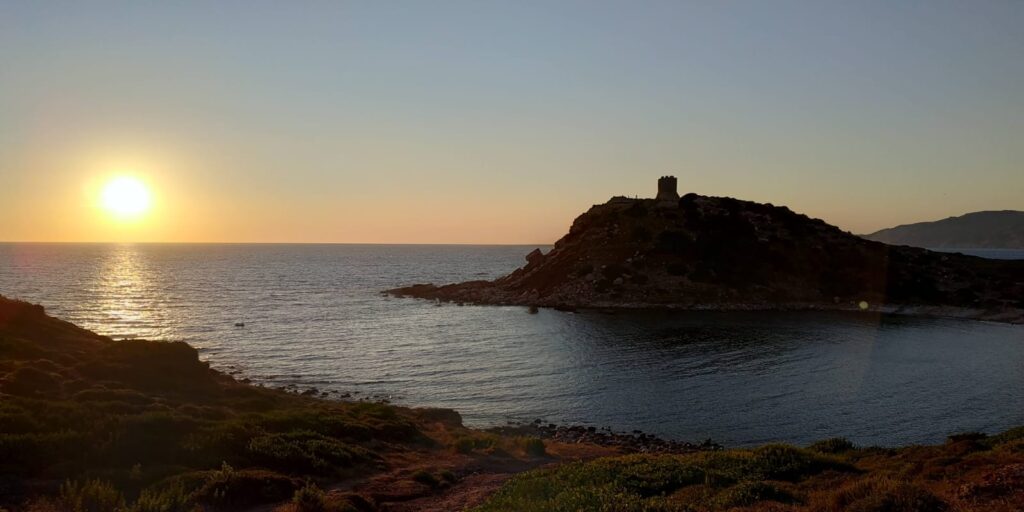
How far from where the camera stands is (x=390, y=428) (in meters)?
30.8

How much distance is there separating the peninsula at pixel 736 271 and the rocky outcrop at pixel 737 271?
0.71ft

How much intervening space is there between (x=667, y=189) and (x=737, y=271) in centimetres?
3586

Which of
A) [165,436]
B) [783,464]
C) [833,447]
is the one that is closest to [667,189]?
[833,447]

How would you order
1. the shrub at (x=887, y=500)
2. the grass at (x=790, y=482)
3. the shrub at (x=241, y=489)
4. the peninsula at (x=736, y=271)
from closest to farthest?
1. the shrub at (x=887, y=500)
2. the grass at (x=790, y=482)
3. the shrub at (x=241, y=489)
4. the peninsula at (x=736, y=271)

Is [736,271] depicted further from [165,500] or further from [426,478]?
[165,500]

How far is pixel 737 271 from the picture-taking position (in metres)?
112

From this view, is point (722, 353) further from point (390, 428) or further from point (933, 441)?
point (390, 428)

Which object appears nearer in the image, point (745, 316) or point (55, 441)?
point (55, 441)

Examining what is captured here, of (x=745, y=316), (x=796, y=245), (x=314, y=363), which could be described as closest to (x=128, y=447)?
(x=314, y=363)

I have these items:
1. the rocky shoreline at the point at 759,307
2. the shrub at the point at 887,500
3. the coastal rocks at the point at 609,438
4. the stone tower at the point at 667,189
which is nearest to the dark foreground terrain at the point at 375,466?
the shrub at the point at 887,500

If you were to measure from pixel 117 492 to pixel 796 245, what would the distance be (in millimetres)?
123629

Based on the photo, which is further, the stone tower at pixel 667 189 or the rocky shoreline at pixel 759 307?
the stone tower at pixel 667 189

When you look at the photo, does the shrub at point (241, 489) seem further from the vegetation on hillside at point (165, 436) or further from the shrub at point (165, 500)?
the shrub at point (165, 500)

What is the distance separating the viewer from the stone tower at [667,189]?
141000 millimetres
